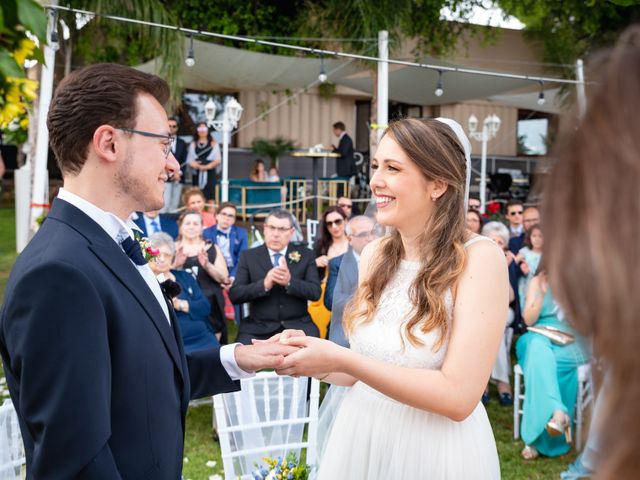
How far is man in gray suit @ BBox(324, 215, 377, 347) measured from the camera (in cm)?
407

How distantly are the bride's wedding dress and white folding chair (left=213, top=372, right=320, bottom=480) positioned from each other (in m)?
0.71

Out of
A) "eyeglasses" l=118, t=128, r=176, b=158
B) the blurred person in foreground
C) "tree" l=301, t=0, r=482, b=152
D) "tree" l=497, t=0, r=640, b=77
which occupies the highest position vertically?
"tree" l=497, t=0, r=640, b=77

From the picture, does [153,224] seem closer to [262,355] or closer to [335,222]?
[335,222]

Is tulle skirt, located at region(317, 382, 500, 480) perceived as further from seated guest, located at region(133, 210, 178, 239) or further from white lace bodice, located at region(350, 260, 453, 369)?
seated guest, located at region(133, 210, 178, 239)

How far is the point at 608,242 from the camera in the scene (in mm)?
783

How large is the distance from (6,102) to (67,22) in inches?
480

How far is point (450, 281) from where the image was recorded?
241 cm

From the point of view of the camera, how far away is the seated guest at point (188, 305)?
5848mm

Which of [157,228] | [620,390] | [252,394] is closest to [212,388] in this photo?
[252,394]

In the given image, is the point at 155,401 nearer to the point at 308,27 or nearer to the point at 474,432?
the point at 474,432

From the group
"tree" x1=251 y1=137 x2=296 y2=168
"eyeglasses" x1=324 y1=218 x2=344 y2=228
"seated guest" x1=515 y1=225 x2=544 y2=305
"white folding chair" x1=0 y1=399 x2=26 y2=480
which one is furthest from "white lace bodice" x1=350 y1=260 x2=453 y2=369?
"tree" x1=251 y1=137 x2=296 y2=168

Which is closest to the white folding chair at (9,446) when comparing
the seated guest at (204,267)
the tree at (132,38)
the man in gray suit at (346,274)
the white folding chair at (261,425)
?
the white folding chair at (261,425)

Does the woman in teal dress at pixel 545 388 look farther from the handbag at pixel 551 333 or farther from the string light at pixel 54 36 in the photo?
the string light at pixel 54 36

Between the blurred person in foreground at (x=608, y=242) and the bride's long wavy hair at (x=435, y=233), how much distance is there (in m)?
1.58
